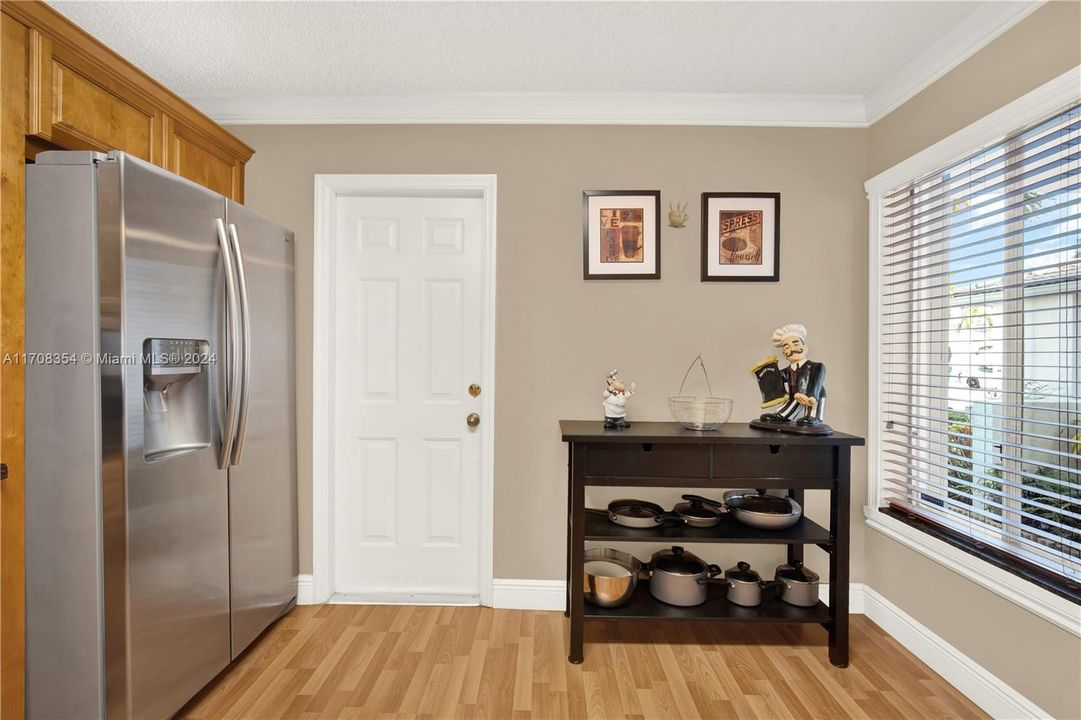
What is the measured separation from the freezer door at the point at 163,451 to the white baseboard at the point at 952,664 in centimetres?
278

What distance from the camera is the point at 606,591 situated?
7.45ft

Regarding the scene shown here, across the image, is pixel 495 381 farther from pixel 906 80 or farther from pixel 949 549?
pixel 906 80

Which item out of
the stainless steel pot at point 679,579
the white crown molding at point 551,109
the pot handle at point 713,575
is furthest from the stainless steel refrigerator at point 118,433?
the pot handle at point 713,575

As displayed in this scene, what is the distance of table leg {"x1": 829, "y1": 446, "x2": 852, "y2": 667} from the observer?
7.16 ft

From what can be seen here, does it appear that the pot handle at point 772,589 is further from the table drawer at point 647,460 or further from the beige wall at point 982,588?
the table drawer at point 647,460

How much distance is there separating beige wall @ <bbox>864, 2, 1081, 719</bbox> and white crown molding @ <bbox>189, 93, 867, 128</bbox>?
1.27ft

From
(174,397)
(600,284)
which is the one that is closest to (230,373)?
(174,397)

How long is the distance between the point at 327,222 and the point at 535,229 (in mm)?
1038

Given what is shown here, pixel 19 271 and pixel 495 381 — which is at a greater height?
pixel 19 271

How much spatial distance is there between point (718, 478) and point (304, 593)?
2.08 m

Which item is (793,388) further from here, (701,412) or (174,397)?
(174,397)

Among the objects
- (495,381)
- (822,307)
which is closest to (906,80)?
(822,307)

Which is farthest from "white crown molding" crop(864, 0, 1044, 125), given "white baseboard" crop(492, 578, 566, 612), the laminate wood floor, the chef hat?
"white baseboard" crop(492, 578, 566, 612)

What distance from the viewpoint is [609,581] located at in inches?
89.4
